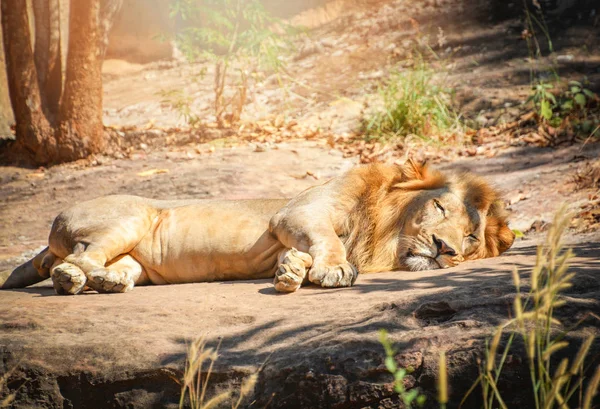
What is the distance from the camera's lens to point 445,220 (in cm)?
443

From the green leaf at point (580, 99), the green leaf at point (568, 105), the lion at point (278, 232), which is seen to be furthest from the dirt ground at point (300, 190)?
the green leaf at point (580, 99)

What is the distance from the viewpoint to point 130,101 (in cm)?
1340

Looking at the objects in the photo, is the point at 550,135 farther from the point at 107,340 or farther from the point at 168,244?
the point at 107,340

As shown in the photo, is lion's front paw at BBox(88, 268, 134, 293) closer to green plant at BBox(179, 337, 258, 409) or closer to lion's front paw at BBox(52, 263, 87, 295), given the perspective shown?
lion's front paw at BBox(52, 263, 87, 295)

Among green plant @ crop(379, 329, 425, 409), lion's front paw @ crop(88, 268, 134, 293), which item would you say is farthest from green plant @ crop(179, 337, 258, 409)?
lion's front paw @ crop(88, 268, 134, 293)

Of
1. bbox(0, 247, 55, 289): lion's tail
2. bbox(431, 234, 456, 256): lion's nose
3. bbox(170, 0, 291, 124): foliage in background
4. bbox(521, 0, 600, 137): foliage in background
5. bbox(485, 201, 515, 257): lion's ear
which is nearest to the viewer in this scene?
bbox(431, 234, 456, 256): lion's nose

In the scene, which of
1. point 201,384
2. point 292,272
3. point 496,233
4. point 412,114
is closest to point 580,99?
point 412,114

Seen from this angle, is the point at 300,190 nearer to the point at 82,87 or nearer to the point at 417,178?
the point at 417,178

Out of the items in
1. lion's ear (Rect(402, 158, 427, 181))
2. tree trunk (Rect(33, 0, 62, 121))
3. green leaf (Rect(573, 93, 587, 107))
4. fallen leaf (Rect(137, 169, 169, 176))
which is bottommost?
fallen leaf (Rect(137, 169, 169, 176))

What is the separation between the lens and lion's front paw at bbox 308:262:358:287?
3943 millimetres

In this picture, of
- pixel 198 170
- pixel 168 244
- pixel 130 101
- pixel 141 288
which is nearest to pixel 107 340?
pixel 141 288

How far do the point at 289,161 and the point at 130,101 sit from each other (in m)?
5.50

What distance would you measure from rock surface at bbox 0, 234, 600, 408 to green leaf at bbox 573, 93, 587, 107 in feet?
19.4

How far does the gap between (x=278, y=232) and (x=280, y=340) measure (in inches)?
69.0
